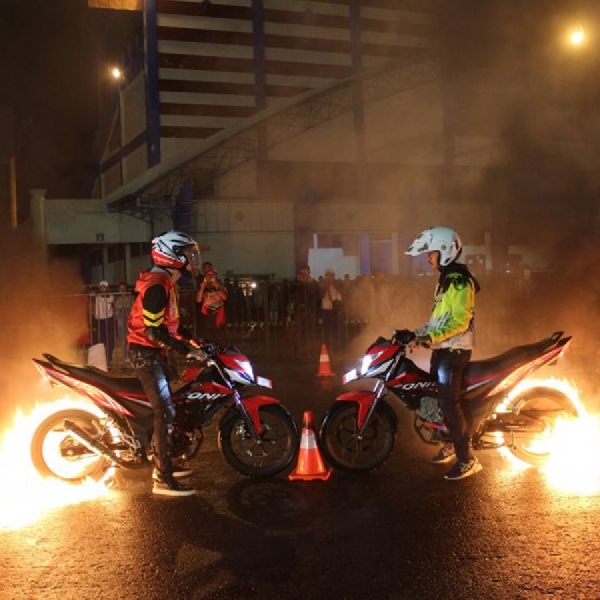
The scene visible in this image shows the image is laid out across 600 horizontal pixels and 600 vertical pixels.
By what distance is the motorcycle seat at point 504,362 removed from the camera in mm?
4773

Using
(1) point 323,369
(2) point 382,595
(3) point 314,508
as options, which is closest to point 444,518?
(3) point 314,508

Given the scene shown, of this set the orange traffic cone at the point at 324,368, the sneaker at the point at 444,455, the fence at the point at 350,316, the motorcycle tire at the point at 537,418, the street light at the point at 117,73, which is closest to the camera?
the motorcycle tire at the point at 537,418

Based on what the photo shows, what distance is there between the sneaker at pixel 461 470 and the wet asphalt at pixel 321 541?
57 mm

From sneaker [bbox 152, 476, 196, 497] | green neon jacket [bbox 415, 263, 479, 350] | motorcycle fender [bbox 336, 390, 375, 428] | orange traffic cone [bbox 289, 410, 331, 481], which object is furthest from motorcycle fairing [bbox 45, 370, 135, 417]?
green neon jacket [bbox 415, 263, 479, 350]

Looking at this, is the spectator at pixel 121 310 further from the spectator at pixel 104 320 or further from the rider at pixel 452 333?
the rider at pixel 452 333

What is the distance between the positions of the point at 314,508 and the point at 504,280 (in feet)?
32.1

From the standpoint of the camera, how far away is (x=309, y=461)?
4.80 meters

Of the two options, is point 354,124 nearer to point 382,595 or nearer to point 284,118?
point 284,118

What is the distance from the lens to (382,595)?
304 centimetres

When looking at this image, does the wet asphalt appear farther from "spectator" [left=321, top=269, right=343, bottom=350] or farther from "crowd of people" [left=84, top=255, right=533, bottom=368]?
"spectator" [left=321, top=269, right=343, bottom=350]

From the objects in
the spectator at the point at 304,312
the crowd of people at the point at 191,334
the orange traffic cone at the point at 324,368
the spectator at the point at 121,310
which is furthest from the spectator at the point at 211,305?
the crowd of people at the point at 191,334

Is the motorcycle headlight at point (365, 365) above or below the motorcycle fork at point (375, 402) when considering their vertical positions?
above

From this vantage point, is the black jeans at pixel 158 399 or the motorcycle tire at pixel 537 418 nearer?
the black jeans at pixel 158 399

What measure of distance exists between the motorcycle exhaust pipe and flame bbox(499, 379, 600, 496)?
2705 millimetres
